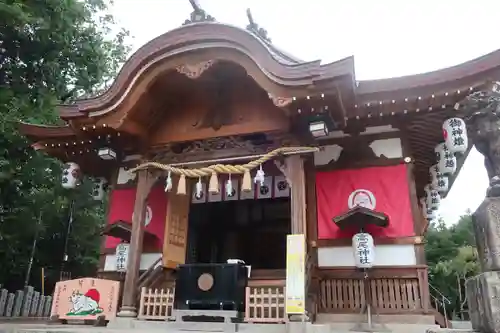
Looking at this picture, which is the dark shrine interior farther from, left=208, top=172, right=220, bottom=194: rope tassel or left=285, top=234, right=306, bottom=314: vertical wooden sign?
left=285, top=234, right=306, bottom=314: vertical wooden sign

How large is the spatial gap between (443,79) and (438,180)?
3.24m

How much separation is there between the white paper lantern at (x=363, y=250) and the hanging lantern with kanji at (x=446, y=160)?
218cm

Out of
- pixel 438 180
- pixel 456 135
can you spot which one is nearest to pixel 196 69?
pixel 456 135

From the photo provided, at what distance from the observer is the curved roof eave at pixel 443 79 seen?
6.00 meters

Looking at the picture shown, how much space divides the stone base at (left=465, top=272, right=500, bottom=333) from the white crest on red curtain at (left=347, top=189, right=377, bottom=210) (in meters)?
2.50

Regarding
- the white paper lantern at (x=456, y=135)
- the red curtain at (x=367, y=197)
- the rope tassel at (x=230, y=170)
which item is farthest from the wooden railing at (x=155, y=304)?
the white paper lantern at (x=456, y=135)

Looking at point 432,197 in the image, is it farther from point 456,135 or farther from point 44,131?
point 44,131

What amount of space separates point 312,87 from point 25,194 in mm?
9825

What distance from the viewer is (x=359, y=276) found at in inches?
260

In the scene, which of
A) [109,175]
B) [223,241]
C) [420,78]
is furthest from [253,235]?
[420,78]

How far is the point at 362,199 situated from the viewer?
22.9 feet

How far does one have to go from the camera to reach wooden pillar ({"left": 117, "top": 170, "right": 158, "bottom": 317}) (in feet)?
22.5

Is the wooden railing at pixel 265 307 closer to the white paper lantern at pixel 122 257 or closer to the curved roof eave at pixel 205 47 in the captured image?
the white paper lantern at pixel 122 257

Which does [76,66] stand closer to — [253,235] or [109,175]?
[109,175]
